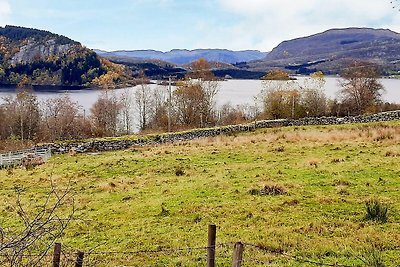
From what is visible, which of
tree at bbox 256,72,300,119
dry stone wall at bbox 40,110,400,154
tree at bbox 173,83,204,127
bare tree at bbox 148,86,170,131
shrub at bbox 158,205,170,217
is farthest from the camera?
tree at bbox 173,83,204,127

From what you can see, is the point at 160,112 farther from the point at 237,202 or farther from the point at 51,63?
the point at 51,63

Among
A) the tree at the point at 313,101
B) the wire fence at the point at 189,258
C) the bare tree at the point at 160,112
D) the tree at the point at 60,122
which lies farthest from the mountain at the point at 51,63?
the wire fence at the point at 189,258

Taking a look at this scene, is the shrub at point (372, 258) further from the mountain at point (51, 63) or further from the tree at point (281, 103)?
the mountain at point (51, 63)

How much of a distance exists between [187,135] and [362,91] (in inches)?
1216

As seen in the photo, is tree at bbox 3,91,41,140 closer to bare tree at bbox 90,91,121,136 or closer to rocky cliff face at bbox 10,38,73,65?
bare tree at bbox 90,91,121,136

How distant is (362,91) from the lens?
5569 cm

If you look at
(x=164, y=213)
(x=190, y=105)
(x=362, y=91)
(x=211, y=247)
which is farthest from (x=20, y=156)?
(x=362, y=91)

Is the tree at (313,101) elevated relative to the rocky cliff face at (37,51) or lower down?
lower down

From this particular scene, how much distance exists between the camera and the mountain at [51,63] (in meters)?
132

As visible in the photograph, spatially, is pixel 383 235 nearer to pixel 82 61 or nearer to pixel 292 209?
pixel 292 209

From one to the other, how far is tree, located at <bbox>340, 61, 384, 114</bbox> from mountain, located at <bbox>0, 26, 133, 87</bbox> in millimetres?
79156

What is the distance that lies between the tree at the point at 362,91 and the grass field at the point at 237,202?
31.1 m

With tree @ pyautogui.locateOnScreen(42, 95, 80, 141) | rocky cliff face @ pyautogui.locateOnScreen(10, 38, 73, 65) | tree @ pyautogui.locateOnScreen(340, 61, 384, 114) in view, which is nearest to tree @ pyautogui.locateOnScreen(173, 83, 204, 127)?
tree @ pyautogui.locateOnScreen(42, 95, 80, 141)

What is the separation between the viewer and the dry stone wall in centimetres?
3180
